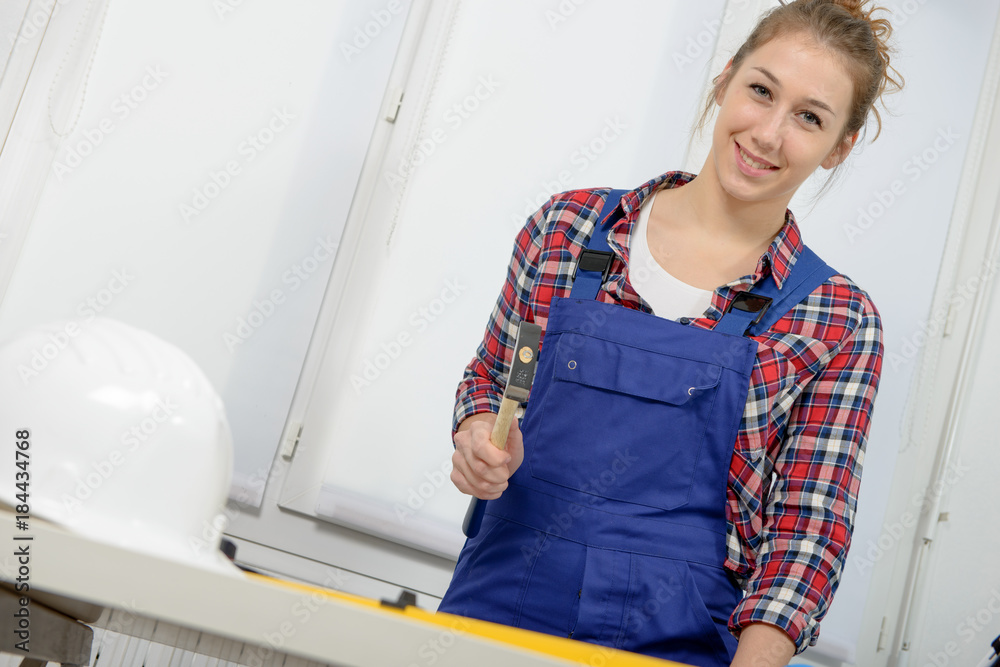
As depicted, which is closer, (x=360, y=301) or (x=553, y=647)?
(x=553, y=647)

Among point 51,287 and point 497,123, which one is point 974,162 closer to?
point 497,123

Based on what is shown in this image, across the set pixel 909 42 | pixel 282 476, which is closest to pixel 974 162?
pixel 909 42

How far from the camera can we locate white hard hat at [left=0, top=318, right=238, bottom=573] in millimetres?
616

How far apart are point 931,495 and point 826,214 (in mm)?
796

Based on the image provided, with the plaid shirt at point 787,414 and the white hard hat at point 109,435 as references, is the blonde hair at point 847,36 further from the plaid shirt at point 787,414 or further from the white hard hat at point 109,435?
the white hard hat at point 109,435

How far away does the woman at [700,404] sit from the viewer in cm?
97

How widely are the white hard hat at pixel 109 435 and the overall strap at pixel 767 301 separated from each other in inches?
27.9

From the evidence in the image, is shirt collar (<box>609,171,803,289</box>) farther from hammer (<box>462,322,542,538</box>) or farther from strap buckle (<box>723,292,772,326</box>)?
hammer (<box>462,322,542,538</box>)

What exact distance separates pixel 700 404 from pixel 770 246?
28cm

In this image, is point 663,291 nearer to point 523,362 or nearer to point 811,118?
point 811,118

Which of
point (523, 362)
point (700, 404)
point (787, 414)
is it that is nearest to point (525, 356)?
point (523, 362)

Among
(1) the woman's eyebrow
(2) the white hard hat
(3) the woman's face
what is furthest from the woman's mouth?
(2) the white hard hat

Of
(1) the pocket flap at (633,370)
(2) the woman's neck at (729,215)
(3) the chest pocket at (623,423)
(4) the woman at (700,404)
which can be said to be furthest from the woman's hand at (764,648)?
(2) the woman's neck at (729,215)

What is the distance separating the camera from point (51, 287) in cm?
178
